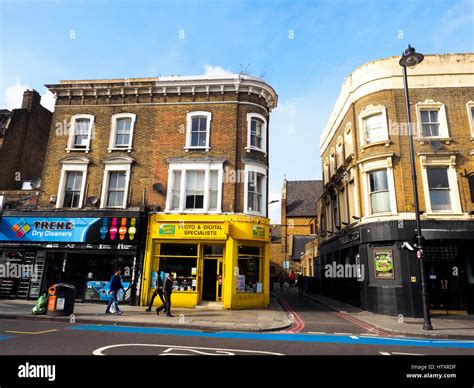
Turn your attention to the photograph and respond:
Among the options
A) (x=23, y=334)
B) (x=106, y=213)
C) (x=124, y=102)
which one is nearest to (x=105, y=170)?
(x=106, y=213)

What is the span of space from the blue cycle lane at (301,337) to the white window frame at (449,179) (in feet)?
23.9

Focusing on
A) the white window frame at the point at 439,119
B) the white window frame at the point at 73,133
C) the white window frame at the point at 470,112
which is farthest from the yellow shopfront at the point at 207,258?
the white window frame at the point at 470,112

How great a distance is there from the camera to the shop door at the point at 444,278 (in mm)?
14688

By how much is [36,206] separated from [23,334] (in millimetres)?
10965

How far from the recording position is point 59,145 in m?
18.0

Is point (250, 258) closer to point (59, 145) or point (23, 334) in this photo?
point (23, 334)

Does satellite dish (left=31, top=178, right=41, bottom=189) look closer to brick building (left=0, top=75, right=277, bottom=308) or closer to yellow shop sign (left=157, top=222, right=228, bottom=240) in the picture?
brick building (left=0, top=75, right=277, bottom=308)

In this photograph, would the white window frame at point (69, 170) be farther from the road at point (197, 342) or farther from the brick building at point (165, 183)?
the road at point (197, 342)

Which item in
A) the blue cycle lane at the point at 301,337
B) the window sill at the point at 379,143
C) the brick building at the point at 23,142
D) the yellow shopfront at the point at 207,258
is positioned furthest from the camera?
the brick building at the point at 23,142

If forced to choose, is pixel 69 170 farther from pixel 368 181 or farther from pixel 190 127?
pixel 368 181

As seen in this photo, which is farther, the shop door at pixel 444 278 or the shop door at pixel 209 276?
the shop door at pixel 209 276

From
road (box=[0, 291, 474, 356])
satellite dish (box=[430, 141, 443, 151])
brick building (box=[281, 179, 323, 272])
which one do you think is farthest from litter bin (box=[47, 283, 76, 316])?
brick building (box=[281, 179, 323, 272])

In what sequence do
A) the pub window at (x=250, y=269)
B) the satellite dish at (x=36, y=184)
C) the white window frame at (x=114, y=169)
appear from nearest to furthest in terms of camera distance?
the pub window at (x=250, y=269) → the white window frame at (x=114, y=169) → the satellite dish at (x=36, y=184)

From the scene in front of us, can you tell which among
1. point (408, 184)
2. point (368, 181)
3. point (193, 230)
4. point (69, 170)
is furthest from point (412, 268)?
point (69, 170)
